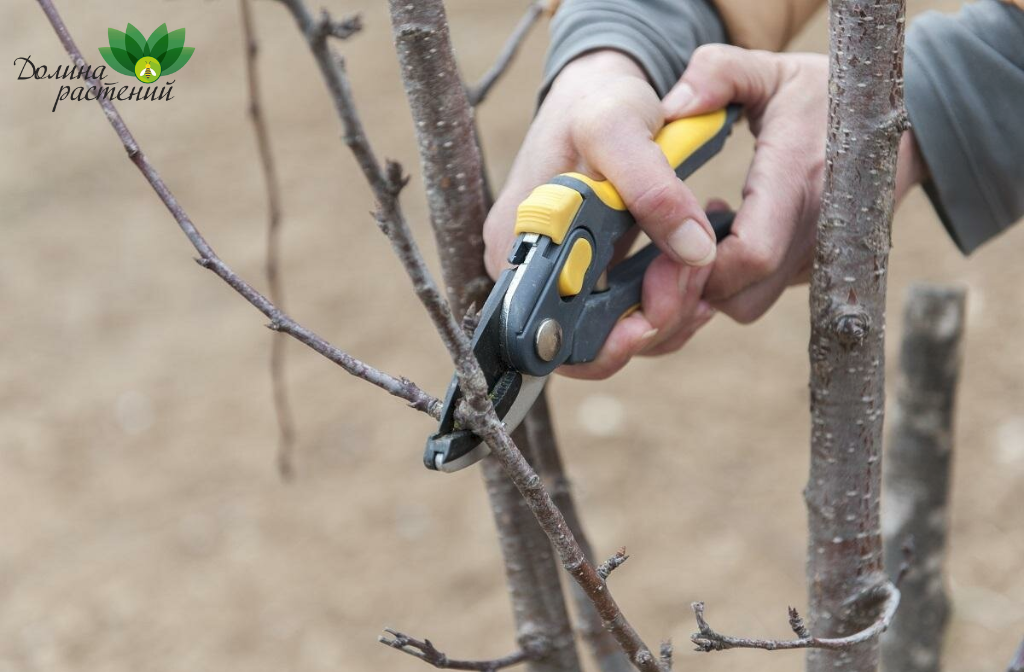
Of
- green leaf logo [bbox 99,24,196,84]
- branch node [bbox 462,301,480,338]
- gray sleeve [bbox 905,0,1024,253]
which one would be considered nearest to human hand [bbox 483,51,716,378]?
branch node [bbox 462,301,480,338]

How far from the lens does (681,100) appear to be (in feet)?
3.57

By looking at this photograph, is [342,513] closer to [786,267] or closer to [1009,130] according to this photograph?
[786,267]

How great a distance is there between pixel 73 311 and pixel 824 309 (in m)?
3.27

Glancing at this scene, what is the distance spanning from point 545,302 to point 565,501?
1.25ft

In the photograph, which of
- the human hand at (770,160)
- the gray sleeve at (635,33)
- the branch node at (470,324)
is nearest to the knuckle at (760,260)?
the human hand at (770,160)

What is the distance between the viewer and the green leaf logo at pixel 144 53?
3.61 ft

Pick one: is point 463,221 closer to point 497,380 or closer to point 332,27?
point 497,380

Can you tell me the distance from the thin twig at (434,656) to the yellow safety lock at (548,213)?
0.36 metres

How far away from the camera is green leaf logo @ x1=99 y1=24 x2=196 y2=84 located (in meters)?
1.10

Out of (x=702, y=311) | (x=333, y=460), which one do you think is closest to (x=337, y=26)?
(x=702, y=311)

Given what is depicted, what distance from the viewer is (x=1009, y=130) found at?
109 cm

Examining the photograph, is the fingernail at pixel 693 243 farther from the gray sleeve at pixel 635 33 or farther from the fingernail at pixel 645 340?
the gray sleeve at pixel 635 33

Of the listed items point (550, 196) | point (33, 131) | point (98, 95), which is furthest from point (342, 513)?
point (33, 131)

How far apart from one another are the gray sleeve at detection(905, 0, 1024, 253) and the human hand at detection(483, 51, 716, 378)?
0.28 metres
